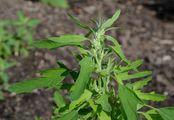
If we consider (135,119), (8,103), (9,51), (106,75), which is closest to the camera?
(135,119)

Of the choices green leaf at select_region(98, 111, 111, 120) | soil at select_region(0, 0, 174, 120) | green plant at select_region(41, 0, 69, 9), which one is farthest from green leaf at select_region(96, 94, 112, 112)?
green plant at select_region(41, 0, 69, 9)

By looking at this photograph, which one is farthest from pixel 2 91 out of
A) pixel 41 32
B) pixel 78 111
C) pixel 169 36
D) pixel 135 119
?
pixel 135 119

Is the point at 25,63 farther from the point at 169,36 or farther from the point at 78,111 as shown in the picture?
the point at 78,111

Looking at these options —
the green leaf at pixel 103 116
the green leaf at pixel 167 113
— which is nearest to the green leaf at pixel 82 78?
the green leaf at pixel 103 116

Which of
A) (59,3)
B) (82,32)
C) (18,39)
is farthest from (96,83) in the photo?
(59,3)

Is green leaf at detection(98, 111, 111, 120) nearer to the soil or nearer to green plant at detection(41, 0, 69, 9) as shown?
the soil

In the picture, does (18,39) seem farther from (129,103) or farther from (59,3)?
(129,103)
